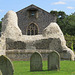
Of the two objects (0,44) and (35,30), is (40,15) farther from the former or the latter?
(0,44)

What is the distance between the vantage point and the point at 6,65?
717cm

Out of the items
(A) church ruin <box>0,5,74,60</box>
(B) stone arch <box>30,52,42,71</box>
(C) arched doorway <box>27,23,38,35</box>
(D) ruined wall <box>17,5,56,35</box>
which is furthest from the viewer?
(D) ruined wall <box>17,5,56,35</box>

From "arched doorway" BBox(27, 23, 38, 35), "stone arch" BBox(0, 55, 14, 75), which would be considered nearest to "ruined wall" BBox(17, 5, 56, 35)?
"arched doorway" BBox(27, 23, 38, 35)

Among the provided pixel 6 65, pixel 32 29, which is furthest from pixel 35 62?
pixel 32 29

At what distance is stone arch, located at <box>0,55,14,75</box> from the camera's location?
7.08 m

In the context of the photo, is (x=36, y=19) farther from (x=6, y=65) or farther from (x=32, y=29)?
(x=6, y=65)

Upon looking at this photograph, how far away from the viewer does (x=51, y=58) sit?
34.2 ft

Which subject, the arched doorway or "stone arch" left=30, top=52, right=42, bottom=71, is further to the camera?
the arched doorway

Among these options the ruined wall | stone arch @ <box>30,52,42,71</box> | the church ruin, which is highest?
the ruined wall

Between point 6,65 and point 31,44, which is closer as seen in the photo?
point 6,65

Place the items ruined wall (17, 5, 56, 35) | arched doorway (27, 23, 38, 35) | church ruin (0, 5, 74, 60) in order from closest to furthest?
church ruin (0, 5, 74, 60) < arched doorway (27, 23, 38, 35) < ruined wall (17, 5, 56, 35)

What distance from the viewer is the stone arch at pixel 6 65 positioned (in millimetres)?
7078

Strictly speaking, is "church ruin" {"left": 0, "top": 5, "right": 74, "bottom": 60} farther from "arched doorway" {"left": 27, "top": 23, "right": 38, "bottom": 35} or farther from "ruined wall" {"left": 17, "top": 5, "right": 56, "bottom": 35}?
"ruined wall" {"left": 17, "top": 5, "right": 56, "bottom": 35}

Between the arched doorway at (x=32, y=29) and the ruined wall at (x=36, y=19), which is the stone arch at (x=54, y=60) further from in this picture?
the ruined wall at (x=36, y=19)
